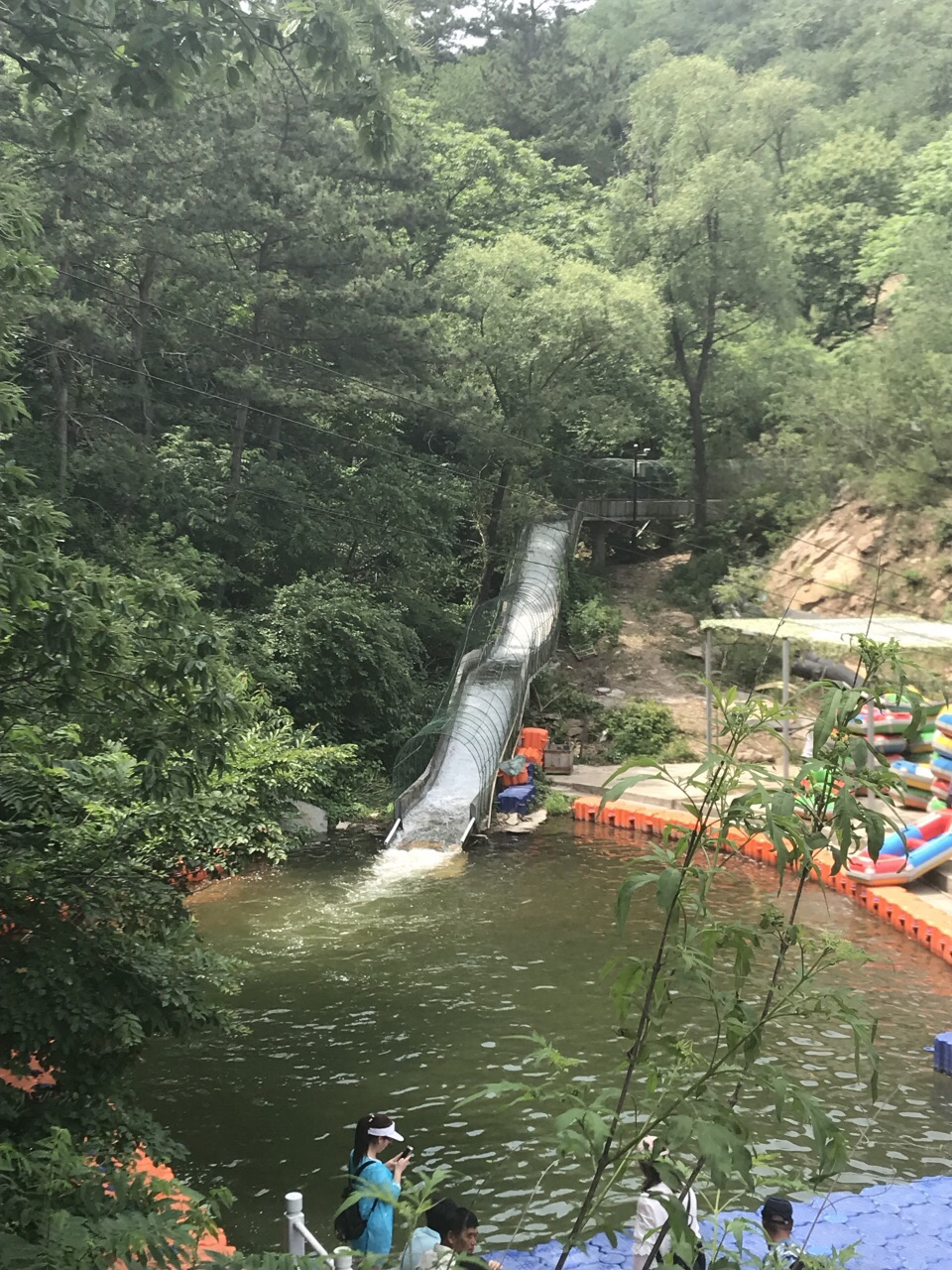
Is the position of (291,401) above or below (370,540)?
above

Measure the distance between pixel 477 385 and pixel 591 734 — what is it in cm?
780

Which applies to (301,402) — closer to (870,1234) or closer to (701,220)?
(701,220)

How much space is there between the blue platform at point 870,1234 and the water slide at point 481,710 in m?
9.46

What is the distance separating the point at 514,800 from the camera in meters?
17.7

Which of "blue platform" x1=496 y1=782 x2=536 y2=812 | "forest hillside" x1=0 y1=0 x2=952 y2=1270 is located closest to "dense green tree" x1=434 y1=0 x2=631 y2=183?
"forest hillside" x1=0 y1=0 x2=952 y2=1270

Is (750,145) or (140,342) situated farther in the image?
(750,145)

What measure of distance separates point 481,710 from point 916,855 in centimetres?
778

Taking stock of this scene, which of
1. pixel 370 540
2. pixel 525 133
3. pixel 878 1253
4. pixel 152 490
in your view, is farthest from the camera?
pixel 525 133

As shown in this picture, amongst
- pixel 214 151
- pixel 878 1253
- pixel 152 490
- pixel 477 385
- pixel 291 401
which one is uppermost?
pixel 214 151

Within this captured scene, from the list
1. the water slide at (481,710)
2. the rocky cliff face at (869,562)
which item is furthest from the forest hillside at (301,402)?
the water slide at (481,710)

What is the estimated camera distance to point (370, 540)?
22.8 m

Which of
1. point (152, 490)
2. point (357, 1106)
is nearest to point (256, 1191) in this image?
point (357, 1106)

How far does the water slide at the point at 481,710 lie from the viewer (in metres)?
16.8

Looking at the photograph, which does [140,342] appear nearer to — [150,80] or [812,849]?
[150,80]
